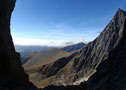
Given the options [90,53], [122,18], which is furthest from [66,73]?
[122,18]

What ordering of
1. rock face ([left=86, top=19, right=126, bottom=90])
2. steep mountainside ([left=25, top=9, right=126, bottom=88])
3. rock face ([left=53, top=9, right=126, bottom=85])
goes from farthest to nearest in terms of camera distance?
rock face ([left=53, top=9, right=126, bottom=85]), steep mountainside ([left=25, top=9, right=126, bottom=88]), rock face ([left=86, top=19, right=126, bottom=90])

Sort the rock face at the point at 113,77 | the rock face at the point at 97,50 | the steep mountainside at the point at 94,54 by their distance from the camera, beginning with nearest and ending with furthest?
the rock face at the point at 113,77, the steep mountainside at the point at 94,54, the rock face at the point at 97,50

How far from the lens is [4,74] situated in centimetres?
2473

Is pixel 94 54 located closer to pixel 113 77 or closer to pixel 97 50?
pixel 97 50

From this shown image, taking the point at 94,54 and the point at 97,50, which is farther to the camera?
the point at 97,50

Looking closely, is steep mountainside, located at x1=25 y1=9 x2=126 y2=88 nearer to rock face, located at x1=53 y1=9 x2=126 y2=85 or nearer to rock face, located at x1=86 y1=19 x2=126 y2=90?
rock face, located at x1=53 y1=9 x2=126 y2=85

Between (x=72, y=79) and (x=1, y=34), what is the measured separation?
85654 mm

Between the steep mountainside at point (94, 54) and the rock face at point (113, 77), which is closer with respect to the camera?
the rock face at point (113, 77)

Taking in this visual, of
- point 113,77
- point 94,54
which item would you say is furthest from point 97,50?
point 113,77

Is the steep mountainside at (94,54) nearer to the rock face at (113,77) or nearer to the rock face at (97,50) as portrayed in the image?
the rock face at (97,50)

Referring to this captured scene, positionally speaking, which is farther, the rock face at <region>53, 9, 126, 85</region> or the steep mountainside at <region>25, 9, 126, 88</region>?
the rock face at <region>53, 9, 126, 85</region>

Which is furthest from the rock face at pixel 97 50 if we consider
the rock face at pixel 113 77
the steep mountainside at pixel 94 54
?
the rock face at pixel 113 77

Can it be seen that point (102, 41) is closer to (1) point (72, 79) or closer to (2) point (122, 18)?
(2) point (122, 18)

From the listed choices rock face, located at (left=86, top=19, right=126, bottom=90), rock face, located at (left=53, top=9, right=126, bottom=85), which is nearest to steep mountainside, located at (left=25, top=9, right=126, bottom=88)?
rock face, located at (left=53, top=9, right=126, bottom=85)
